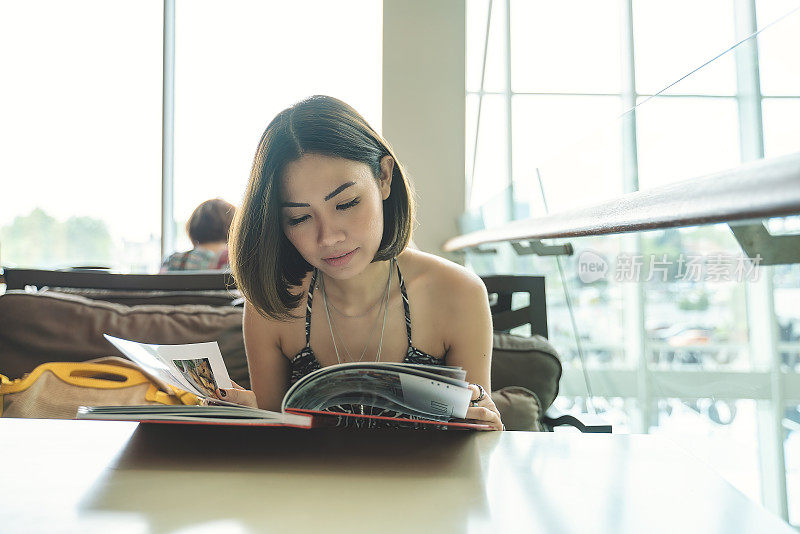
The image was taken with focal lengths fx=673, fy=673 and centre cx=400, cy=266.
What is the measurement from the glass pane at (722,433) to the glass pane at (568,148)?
450mm

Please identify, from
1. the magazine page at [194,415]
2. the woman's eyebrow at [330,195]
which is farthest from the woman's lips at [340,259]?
the magazine page at [194,415]

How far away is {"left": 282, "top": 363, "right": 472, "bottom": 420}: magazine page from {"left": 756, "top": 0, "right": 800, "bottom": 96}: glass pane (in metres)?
0.53

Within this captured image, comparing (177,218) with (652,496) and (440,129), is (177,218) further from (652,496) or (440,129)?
(652,496)

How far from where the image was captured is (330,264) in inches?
46.6

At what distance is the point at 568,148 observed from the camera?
1931 millimetres

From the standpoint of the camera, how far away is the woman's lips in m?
1.18

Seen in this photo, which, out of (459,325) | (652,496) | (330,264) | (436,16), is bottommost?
(652,496)

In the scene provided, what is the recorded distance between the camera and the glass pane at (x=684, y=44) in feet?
3.27

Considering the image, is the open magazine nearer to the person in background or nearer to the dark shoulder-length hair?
the dark shoulder-length hair

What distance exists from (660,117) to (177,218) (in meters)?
4.71

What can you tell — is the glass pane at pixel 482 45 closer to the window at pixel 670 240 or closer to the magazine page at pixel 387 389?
the window at pixel 670 240

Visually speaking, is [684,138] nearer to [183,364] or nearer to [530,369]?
[530,369]

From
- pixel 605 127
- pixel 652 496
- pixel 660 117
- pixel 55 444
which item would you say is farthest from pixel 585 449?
pixel 605 127

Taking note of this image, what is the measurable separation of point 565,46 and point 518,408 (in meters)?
1.75
